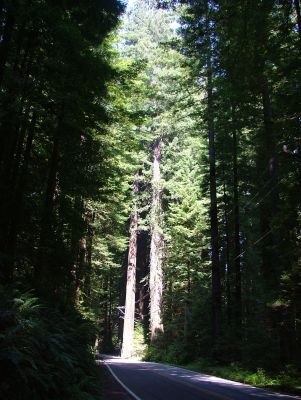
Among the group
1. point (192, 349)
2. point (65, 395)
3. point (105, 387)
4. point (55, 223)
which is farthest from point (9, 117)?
point (192, 349)

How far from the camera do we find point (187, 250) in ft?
99.6

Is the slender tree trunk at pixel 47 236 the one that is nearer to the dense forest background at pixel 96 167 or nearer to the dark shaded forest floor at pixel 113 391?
the dense forest background at pixel 96 167

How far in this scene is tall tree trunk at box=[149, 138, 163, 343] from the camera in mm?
32062

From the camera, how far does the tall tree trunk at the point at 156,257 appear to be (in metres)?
32.1

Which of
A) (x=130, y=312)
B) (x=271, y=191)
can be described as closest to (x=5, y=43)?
(x=271, y=191)

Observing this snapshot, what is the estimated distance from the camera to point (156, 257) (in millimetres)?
33562

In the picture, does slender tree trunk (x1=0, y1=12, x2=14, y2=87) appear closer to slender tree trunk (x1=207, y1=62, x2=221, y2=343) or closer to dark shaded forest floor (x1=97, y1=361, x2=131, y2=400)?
dark shaded forest floor (x1=97, y1=361, x2=131, y2=400)

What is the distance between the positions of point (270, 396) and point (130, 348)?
2459 centimetres

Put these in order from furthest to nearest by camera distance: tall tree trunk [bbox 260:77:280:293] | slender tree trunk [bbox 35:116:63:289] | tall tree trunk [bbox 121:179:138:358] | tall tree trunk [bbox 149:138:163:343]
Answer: tall tree trunk [bbox 121:179:138:358], tall tree trunk [bbox 149:138:163:343], tall tree trunk [bbox 260:77:280:293], slender tree trunk [bbox 35:116:63:289]

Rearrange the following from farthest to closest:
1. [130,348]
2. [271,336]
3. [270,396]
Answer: [130,348], [271,336], [270,396]

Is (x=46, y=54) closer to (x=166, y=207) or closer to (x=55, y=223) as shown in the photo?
(x=55, y=223)

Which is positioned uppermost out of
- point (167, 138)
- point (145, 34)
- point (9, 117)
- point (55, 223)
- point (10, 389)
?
point (145, 34)

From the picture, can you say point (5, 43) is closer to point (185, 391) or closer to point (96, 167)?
point (96, 167)

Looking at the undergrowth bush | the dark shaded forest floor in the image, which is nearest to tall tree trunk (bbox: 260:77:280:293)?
the dark shaded forest floor
